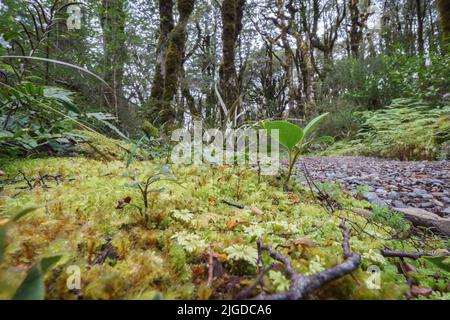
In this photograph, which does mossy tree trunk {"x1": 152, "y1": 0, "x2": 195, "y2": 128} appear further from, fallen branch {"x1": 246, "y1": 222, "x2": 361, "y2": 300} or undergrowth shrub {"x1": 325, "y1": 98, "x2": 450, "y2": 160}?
undergrowth shrub {"x1": 325, "y1": 98, "x2": 450, "y2": 160}

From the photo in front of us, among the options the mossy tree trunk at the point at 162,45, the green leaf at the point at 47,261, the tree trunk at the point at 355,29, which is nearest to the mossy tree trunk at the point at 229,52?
the mossy tree trunk at the point at 162,45

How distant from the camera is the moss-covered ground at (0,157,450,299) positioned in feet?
1.83

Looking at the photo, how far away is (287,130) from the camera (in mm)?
1476

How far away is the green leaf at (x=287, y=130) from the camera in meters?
1.44

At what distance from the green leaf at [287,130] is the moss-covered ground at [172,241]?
0.39 m

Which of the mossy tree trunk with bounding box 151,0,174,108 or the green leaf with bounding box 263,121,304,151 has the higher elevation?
the mossy tree trunk with bounding box 151,0,174,108

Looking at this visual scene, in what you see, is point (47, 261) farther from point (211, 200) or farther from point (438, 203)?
point (438, 203)

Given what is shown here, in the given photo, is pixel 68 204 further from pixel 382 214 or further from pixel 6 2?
pixel 6 2

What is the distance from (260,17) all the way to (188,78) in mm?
6313

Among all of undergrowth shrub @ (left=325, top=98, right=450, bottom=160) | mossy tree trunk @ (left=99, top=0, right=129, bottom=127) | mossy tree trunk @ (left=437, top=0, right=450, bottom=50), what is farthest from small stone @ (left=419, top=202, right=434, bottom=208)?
mossy tree trunk @ (left=437, top=0, right=450, bottom=50)

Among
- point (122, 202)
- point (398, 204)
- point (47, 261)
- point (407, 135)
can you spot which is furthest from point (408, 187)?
point (407, 135)

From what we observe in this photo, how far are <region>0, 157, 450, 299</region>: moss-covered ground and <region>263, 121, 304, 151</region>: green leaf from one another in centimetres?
39

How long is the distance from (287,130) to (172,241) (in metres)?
0.98

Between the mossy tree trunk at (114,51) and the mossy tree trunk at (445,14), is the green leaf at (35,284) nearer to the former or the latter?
the mossy tree trunk at (114,51)
